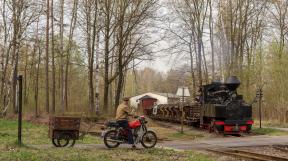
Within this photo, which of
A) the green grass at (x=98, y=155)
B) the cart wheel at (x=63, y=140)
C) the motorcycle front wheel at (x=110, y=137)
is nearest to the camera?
the green grass at (x=98, y=155)

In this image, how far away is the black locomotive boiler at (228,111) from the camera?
24422mm

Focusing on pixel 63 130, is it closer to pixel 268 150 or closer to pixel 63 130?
pixel 63 130

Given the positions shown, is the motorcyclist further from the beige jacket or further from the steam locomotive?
the steam locomotive

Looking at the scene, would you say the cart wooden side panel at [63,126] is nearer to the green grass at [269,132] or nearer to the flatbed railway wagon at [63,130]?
the flatbed railway wagon at [63,130]

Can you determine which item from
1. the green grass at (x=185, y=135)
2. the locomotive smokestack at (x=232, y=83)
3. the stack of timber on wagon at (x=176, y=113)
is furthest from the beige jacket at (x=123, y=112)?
the stack of timber on wagon at (x=176, y=113)

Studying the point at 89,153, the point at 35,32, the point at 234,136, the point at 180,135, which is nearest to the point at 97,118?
the point at 180,135

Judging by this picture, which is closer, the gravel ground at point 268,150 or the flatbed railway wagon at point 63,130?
the gravel ground at point 268,150

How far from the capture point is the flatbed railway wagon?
52.6ft

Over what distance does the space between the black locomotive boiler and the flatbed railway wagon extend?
10.2 metres

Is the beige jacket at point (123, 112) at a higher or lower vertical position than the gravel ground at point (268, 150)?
higher

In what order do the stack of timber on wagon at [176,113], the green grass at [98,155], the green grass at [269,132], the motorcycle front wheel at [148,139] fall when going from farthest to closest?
the stack of timber on wagon at [176,113] → the green grass at [269,132] → the motorcycle front wheel at [148,139] → the green grass at [98,155]

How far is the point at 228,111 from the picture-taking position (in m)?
24.4

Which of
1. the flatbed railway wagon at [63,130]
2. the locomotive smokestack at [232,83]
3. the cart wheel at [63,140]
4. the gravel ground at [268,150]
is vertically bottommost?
the gravel ground at [268,150]

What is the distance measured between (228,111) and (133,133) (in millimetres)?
9770
